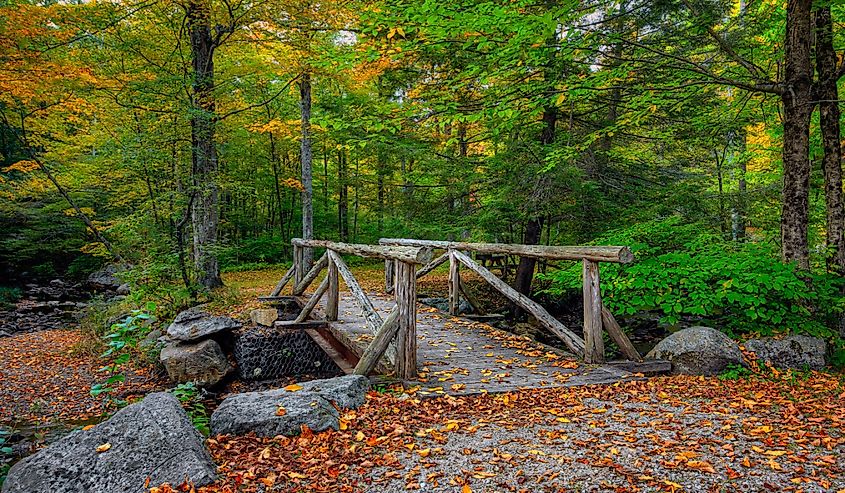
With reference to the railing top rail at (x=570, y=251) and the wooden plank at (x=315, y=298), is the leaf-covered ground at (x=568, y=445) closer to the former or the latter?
the railing top rail at (x=570, y=251)

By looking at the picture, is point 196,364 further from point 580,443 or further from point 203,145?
point 580,443

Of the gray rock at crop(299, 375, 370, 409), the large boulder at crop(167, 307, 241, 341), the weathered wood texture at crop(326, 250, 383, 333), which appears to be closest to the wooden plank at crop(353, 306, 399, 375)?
the gray rock at crop(299, 375, 370, 409)

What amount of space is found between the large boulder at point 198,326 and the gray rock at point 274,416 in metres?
4.23

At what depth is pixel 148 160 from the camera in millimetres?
8273

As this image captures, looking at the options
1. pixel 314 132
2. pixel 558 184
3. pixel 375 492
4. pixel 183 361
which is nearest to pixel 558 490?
pixel 375 492

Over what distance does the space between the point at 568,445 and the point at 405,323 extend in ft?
6.84

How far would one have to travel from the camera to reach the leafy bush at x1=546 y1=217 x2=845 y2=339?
555 cm

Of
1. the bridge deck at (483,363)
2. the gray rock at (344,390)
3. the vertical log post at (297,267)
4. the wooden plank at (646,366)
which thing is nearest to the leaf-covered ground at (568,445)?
the gray rock at (344,390)

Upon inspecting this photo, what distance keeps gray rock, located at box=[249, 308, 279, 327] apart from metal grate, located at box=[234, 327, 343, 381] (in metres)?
0.13

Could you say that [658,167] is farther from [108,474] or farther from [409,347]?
[108,474]

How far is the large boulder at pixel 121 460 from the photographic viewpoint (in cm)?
275

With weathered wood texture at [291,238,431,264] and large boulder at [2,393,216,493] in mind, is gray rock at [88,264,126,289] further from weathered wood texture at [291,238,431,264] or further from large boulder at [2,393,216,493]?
large boulder at [2,393,216,493]

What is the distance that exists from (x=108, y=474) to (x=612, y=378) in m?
4.42

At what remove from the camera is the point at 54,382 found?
26.0 ft
